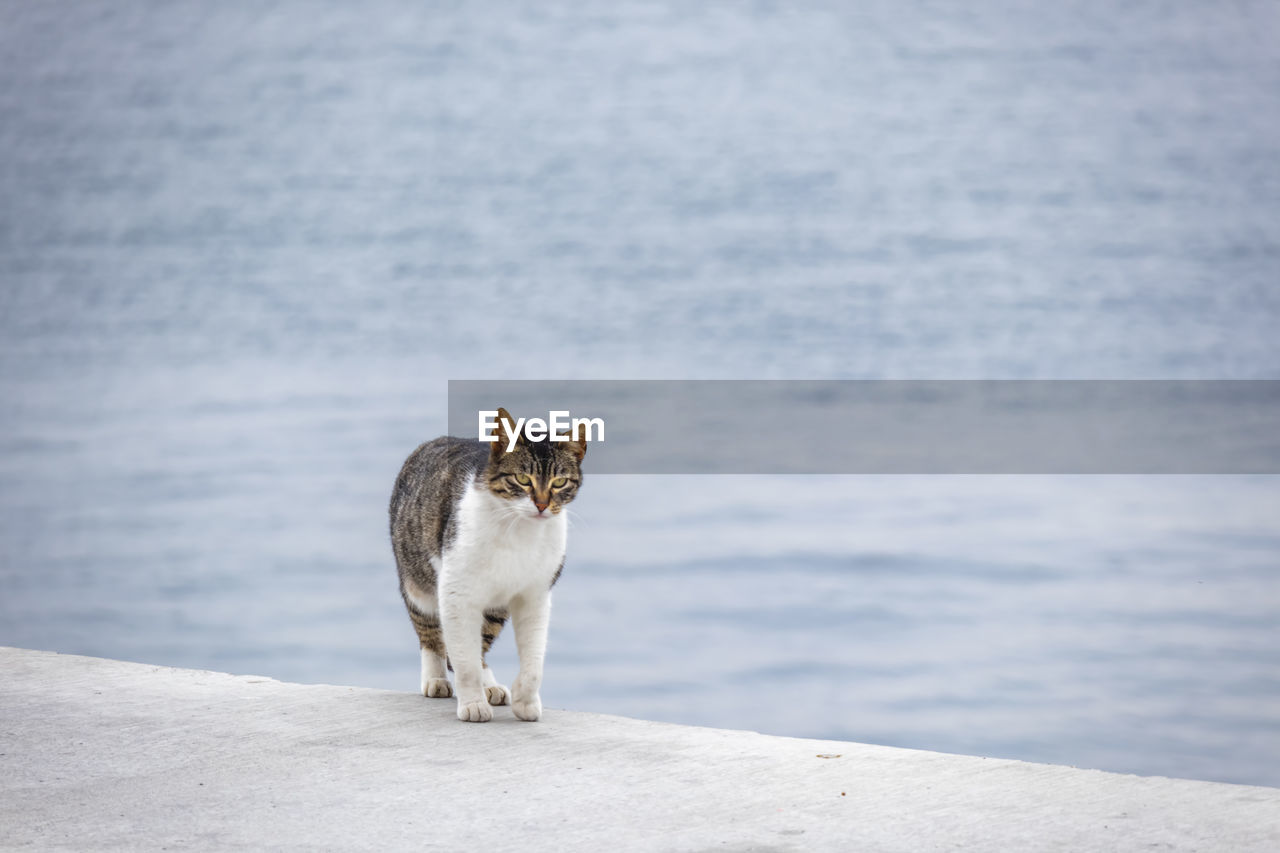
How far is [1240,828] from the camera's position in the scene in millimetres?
2285

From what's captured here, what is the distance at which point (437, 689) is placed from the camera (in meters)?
3.49

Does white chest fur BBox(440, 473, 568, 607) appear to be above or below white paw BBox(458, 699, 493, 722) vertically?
above

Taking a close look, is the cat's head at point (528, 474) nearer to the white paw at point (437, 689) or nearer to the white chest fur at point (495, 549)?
the white chest fur at point (495, 549)

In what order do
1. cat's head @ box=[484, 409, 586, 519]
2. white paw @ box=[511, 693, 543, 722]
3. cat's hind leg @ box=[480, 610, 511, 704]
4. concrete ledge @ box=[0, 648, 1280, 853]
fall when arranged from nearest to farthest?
1. concrete ledge @ box=[0, 648, 1280, 853]
2. cat's head @ box=[484, 409, 586, 519]
3. white paw @ box=[511, 693, 543, 722]
4. cat's hind leg @ box=[480, 610, 511, 704]

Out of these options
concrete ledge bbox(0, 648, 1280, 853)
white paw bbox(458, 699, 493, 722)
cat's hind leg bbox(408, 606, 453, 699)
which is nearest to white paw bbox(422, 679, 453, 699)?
cat's hind leg bbox(408, 606, 453, 699)

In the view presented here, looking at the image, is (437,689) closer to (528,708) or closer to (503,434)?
(528,708)

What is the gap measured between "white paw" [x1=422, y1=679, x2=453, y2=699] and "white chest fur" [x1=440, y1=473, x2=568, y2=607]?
0.43 metres

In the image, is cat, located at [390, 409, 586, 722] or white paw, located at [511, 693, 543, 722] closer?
cat, located at [390, 409, 586, 722]

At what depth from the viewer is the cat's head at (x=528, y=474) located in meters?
3.07

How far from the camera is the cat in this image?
310 cm

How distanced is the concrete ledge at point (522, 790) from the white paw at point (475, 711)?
3 centimetres

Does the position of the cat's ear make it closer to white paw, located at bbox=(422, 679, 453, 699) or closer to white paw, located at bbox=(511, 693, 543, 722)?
white paw, located at bbox=(511, 693, 543, 722)

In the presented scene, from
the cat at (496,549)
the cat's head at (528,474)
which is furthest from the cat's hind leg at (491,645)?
the cat's head at (528,474)

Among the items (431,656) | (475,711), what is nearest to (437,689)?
(431,656)
